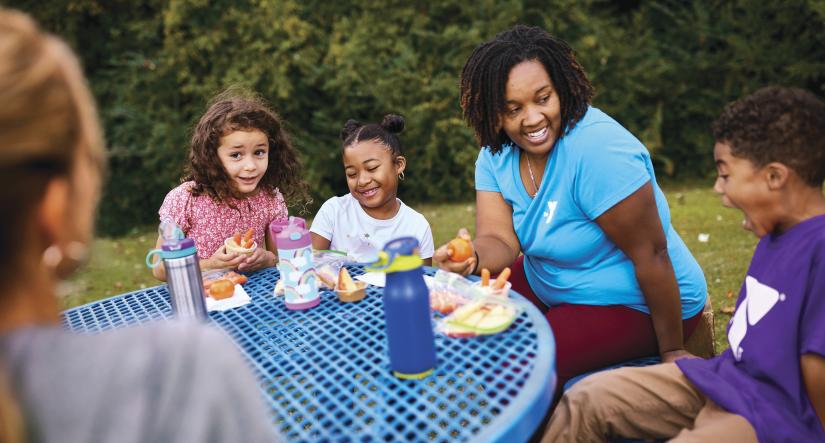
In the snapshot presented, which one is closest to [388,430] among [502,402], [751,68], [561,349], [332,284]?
[502,402]

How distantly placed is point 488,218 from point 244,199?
1.27 meters

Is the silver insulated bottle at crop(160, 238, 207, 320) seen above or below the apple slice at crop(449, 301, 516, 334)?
above

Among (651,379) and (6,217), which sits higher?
(6,217)

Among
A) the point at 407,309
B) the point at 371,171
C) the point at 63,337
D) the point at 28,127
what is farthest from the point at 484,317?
the point at 371,171

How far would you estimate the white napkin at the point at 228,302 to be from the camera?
7.21ft

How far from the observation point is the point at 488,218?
273 centimetres

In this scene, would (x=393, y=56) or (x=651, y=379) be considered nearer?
(x=651, y=379)

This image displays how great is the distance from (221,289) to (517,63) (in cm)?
137

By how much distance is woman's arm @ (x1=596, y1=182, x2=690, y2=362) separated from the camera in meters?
2.25

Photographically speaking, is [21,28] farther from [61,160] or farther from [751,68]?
[751,68]

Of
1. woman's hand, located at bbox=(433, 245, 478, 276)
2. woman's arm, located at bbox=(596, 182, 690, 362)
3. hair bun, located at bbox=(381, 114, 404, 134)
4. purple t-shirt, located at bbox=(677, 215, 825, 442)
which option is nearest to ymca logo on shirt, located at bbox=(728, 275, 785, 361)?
purple t-shirt, located at bbox=(677, 215, 825, 442)

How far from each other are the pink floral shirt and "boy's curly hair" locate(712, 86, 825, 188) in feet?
7.16

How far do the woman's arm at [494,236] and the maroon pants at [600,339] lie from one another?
33 centimetres

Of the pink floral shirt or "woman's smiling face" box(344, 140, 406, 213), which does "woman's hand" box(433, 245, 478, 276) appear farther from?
the pink floral shirt
